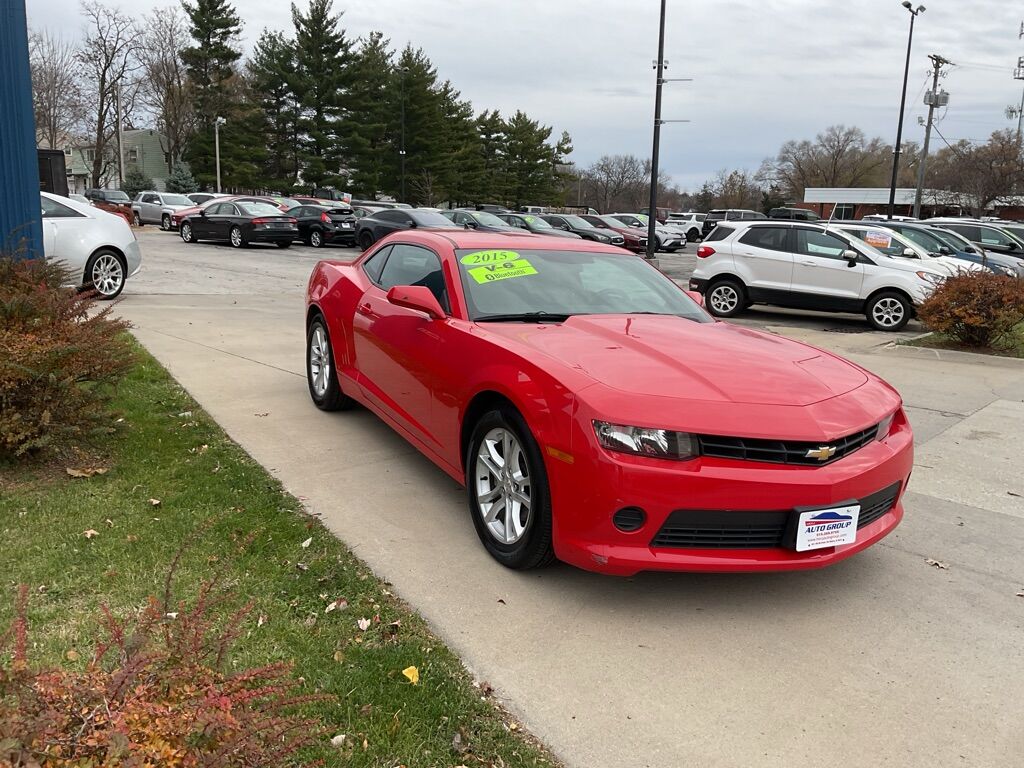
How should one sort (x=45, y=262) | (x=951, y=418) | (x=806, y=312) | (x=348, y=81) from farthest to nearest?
1. (x=348, y=81)
2. (x=806, y=312)
3. (x=951, y=418)
4. (x=45, y=262)

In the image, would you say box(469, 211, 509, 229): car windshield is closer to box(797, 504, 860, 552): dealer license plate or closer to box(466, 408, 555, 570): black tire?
box(466, 408, 555, 570): black tire

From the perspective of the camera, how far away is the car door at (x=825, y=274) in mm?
12711

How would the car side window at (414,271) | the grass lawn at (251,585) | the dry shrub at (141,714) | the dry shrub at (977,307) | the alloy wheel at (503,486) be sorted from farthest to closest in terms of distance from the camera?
the dry shrub at (977,307), the car side window at (414,271), the alloy wheel at (503,486), the grass lawn at (251,585), the dry shrub at (141,714)

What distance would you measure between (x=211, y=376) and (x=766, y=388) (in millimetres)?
5381

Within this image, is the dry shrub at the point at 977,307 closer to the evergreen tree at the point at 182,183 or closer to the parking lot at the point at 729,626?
the parking lot at the point at 729,626

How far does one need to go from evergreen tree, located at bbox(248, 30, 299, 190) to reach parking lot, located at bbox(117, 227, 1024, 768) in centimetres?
5028

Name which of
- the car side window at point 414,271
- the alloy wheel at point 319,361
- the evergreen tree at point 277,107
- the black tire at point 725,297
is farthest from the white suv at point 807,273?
the evergreen tree at point 277,107

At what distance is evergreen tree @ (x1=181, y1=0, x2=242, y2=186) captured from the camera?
2184 inches

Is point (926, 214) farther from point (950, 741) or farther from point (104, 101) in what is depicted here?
point (950, 741)

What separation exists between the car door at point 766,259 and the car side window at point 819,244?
14 centimetres

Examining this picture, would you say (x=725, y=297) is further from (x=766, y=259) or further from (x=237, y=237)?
(x=237, y=237)

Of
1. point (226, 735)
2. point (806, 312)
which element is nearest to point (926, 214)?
point (806, 312)

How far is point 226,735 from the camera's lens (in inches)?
62.6

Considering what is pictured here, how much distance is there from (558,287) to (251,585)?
7.60 ft
